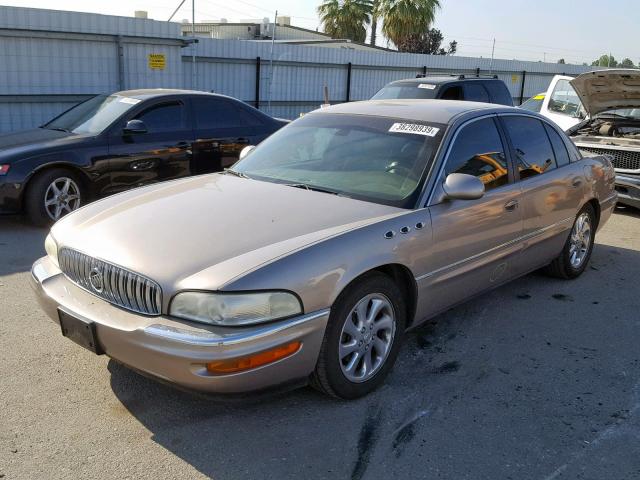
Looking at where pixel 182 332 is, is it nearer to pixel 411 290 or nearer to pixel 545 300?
pixel 411 290

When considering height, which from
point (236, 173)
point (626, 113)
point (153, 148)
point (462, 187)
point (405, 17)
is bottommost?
point (153, 148)

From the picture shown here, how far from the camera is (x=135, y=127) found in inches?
284

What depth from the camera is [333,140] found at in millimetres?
4441

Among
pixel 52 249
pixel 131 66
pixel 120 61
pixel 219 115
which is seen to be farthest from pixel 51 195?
pixel 131 66

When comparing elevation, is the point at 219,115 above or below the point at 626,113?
below

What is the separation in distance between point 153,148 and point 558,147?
4.58 meters

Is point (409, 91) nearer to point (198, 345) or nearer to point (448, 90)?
point (448, 90)

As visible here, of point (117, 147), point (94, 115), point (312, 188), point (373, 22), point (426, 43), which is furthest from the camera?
point (426, 43)

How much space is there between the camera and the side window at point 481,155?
4.16 meters

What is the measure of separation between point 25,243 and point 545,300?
500cm

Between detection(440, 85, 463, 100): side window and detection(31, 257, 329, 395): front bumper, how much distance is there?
8423mm

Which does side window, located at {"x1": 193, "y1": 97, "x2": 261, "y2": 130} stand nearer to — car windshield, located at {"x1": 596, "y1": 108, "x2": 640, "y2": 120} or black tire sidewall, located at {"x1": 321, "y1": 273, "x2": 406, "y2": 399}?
car windshield, located at {"x1": 596, "y1": 108, "x2": 640, "y2": 120}

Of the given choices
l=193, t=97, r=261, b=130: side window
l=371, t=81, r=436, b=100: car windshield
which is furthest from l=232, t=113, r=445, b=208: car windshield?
l=371, t=81, r=436, b=100: car windshield

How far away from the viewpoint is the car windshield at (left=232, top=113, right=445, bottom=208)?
3963 mm
